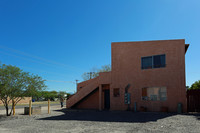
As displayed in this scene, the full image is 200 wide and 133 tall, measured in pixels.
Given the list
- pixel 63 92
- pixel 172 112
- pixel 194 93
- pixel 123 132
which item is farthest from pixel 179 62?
pixel 63 92

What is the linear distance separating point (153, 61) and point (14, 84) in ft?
43.3

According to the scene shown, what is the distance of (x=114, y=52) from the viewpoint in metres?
19.9

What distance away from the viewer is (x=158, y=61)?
1753 centimetres

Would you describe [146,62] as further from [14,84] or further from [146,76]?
[14,84]

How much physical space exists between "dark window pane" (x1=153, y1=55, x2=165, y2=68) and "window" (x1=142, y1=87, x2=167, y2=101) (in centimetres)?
228

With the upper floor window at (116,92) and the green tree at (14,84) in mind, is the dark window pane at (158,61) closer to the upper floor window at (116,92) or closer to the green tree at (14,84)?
the upper floor window at (116,92)

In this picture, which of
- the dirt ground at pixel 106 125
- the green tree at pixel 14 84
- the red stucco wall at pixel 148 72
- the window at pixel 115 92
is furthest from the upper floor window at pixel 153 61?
the green tree at pixel 14 84

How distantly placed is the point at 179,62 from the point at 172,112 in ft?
15.5

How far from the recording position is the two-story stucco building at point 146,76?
16.5 meters

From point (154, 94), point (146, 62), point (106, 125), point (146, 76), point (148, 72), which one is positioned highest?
point (146, 62)

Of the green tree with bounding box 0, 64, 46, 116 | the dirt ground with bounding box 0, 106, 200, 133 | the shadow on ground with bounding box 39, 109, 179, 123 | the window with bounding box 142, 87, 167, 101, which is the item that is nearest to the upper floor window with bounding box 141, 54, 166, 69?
the window with bounding box 142, 87, 167, 101

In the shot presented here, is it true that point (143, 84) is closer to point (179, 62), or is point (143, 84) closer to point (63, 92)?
point (179, 62)

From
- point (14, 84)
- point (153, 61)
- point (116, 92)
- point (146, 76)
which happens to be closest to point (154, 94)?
point (146, 76)

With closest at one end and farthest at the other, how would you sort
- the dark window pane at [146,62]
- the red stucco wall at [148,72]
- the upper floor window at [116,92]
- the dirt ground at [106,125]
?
the dirt ground at [106,125] < the red stucco wall at [148,72] < the dark window pane at [146,62] < the upper floor window at [116,92]
